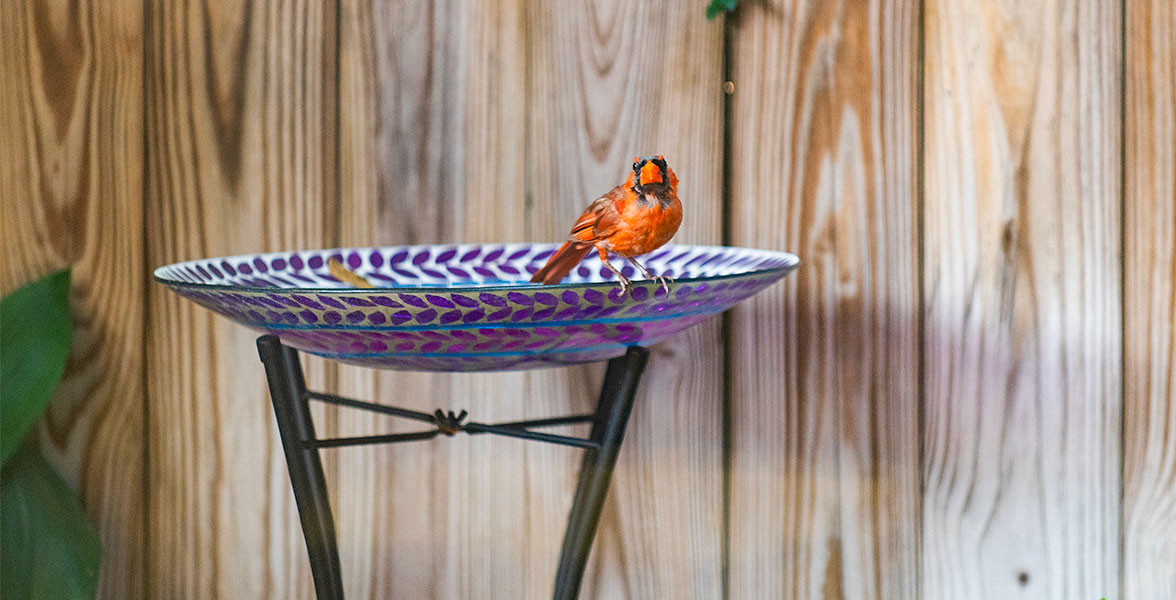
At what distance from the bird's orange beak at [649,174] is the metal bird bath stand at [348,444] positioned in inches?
A: 6.0

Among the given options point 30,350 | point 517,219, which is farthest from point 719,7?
point 30,350

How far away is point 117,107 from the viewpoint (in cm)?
107

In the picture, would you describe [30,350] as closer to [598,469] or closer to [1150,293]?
[598,469]

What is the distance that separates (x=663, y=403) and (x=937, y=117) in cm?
47

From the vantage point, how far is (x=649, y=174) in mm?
694

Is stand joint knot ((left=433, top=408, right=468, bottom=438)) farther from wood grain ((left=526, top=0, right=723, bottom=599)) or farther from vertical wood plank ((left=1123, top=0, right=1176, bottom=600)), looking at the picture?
vertical wood plank ((left=1123, top=0, right=1176, bottom=600))

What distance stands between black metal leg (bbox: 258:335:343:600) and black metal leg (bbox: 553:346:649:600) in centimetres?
21

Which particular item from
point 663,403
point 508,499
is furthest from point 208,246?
point 663,403

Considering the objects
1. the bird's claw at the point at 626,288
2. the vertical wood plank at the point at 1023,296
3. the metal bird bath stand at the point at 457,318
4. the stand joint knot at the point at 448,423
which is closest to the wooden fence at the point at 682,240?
the vertical wood plank at the point at 1023,296

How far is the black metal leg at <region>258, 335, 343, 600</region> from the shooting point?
72 cm

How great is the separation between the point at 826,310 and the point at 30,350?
0.88 meters

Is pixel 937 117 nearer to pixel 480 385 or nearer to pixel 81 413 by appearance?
pixel 480 385

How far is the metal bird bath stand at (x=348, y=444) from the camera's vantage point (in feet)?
2.42

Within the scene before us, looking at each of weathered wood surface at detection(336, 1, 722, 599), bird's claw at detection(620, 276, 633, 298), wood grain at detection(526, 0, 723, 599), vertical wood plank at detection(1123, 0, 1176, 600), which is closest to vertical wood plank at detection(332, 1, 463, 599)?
weathered wood surface at detection(336, 1, 722, 599)
